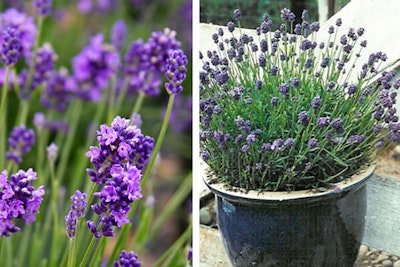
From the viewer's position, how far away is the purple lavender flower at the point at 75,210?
0.94 meters

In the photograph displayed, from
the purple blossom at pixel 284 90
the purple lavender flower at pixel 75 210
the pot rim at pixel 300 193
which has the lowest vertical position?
the pot rim at pixel 300 193

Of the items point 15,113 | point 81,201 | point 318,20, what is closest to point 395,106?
point 318,20

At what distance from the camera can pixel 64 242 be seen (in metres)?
1.61

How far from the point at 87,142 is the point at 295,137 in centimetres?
60

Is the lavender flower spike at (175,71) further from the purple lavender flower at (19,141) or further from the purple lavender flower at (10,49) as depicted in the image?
the purple lavender flower at (19,141)

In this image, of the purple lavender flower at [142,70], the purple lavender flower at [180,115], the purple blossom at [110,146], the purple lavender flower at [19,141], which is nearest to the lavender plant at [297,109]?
the purple lavender flower at [142,70]

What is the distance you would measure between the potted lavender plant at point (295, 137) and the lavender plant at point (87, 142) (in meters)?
0.13

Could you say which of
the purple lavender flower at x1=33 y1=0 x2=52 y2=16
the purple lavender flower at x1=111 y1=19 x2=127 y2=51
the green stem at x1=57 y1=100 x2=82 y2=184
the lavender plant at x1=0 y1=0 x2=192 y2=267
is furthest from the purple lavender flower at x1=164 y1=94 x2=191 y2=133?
the purple lavender flower at x1=33 y1=0 x2=52 y2=16

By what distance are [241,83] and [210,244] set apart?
0.38 meters

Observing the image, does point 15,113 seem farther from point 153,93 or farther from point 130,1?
point 153,93

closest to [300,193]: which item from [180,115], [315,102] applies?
[315,102]

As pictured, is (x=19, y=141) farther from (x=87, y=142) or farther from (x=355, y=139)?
(x=355, y=139)

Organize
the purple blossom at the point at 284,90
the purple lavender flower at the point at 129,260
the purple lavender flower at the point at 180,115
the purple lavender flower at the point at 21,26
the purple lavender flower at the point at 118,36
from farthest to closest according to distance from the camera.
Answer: the purple lavender flower at the point at 180,115
the purple lavender flower at the point at 118,36
the purple lavender flower at the point at 21,26
the purple blossom at the point at 284,90
the purple lavender flower at the point at 129,260

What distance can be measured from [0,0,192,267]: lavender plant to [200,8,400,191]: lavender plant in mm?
145
